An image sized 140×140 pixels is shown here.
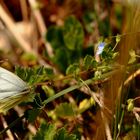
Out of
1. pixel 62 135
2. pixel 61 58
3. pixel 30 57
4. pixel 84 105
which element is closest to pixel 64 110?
pixel 84 105

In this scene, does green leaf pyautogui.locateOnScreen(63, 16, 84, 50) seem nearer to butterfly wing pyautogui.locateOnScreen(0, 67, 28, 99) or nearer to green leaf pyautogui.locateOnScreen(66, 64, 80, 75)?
green leaf pyautogui.locateOnScreen(66, 64, 80, 75)

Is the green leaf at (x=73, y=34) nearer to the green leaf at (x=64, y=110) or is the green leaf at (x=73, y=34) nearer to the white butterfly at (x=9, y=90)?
the green leaf at (x=64, y=110)

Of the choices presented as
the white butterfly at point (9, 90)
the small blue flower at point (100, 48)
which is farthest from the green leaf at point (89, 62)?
the white butterfly at point (9, 90)

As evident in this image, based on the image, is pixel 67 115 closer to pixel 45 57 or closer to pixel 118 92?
pixel 118 92

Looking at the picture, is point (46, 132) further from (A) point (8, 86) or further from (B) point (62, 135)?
(A) point (8, 86)

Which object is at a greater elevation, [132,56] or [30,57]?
[30,57]
